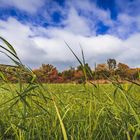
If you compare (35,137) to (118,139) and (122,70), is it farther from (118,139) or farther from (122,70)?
(122,70)

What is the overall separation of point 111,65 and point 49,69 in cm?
47

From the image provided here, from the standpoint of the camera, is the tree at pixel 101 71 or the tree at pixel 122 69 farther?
the tree at pixel 122 69

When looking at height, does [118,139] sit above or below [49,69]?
below

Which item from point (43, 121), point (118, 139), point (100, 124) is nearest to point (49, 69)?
point (43, 121)

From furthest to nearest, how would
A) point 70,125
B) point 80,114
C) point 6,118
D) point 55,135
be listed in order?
point 80,114 → point 6,118 → point 70,125 → point 55,135

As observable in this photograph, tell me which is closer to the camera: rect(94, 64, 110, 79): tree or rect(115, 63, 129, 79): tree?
rect(94, 64, 110, 79): tree

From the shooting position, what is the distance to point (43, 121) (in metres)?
2.50

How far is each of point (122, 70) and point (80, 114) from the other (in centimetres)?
68

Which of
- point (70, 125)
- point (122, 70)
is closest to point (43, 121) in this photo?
point (70, 125)

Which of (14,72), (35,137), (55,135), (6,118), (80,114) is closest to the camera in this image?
(14,72)

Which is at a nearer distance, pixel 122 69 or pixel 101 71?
pixel 101 71

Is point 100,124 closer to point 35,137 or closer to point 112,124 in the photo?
point 112,124

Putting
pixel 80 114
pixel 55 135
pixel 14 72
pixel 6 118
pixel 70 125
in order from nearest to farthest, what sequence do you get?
pixel 14 72
pixel 55 135
pixel 70 125
pixel 6 118
pixel 80 114

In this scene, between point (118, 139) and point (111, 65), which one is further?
point (111, 65)
